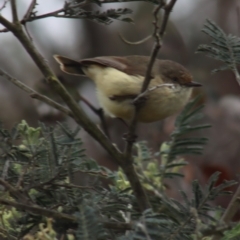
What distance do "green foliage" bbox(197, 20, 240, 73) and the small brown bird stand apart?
0.85 m

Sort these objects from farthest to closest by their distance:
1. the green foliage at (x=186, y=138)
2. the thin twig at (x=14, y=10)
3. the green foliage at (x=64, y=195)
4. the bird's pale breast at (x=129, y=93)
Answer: the bird's pale breast at (x=129, y=93)
the green foliage at (x=186, y=138)
the thin twig at (x=14, y=10)
the green foliage at (x=64, y=195)

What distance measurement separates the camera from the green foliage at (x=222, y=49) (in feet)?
5.74

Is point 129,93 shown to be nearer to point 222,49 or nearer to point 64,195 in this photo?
point 222,49

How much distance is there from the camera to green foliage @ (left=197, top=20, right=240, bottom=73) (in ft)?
5.74

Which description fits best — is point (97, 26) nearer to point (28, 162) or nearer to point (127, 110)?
point (127, 110)

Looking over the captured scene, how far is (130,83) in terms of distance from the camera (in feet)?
8.98

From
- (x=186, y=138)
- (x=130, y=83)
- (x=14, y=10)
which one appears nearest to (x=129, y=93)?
(x=130, y=83)

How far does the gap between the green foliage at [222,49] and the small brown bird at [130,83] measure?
2.80 feet

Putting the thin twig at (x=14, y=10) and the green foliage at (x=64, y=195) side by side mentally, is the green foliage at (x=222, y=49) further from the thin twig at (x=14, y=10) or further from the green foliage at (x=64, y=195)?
the thin twig at (x=14, y=10)

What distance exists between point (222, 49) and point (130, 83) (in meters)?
1.00

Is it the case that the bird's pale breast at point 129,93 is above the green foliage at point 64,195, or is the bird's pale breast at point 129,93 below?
above

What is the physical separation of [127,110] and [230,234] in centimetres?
135

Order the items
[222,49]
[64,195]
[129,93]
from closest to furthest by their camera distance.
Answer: [64,195]
[222,49]
[129,93]

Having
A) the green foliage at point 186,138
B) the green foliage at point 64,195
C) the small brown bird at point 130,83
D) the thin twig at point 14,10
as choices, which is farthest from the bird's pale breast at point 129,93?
the thin twig at point 14,10
